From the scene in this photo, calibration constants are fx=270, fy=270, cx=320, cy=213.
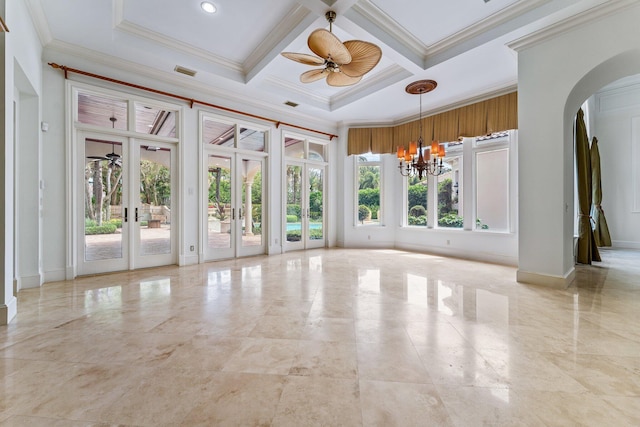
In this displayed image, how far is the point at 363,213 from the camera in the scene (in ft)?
25.0

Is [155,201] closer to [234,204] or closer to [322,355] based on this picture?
[234,204]

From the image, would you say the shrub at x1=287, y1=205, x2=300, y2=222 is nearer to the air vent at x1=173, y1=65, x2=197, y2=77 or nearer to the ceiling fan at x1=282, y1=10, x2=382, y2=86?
the air vent at x1=173, y1=65, x2=197, y2=77

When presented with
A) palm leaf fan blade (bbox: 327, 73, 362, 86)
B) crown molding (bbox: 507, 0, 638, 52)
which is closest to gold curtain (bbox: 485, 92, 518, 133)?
crown molding (bbox: 507, 0, 638, 52)

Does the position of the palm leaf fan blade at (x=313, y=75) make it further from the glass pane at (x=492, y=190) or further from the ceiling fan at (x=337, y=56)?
the glass pane at (x=492, y=190)

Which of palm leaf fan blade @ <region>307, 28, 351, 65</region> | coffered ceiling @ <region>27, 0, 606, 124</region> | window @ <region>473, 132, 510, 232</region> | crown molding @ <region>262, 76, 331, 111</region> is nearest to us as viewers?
palm leaf fan blade @ <region>307, 28, 351, 65</region>

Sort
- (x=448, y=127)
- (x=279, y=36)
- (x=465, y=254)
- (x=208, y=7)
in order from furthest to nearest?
(x=448, y=127) → (x=465, y=254) → (x=279, y=36) → (x=208, y=7)

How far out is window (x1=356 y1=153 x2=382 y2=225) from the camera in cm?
757

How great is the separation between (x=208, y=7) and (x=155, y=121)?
2434 mm

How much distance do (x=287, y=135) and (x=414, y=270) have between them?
4.33 m

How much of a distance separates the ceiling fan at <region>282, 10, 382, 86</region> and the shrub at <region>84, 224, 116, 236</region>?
3983mm

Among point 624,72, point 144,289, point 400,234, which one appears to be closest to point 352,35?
point 624,72

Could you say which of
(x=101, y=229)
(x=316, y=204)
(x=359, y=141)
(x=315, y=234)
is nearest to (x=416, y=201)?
(x=359, y=141)

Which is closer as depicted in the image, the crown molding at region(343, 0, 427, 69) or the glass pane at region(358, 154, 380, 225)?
the crown molding at region(343, 0, 427, 69)

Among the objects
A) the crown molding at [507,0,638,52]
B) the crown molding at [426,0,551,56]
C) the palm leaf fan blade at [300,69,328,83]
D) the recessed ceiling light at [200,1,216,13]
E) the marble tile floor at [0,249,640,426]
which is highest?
the recessed ceiling light at [200,1,216,13]
